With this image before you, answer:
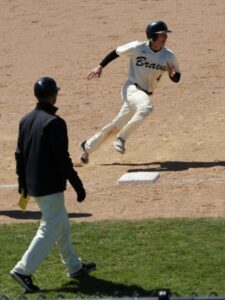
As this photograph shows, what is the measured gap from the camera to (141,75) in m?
13.2

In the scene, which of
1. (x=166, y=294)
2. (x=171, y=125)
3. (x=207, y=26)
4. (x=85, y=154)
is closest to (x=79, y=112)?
(x=171, y=125)

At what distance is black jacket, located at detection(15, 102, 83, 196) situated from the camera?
8.54 m

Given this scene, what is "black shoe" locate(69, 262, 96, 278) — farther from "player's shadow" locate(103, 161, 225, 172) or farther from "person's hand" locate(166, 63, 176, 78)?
"person's hand" locate(166, 63, 176, 78)

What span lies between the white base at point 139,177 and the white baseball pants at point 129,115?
71 centimetres

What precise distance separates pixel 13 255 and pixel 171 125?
5.65 metres

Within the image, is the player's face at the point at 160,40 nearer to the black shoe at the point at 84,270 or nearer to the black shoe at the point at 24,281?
the black shoe at the point at 84,270

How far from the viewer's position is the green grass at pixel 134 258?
880 cm

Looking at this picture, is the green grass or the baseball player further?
the baseball player

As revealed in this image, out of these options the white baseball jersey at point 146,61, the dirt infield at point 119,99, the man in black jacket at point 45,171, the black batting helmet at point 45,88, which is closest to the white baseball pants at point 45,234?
the man in black jacket at point 45,171

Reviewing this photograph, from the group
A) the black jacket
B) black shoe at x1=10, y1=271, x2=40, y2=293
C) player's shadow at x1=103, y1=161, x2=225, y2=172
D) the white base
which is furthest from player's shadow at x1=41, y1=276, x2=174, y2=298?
player's shadow at x1=103, y1=161, x2=225, y2=172

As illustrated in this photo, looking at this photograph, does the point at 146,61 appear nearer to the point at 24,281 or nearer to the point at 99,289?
the point at 99,289

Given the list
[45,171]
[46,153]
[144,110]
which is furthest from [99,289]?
[144,110]

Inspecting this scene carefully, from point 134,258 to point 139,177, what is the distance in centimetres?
291

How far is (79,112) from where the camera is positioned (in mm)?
16219
